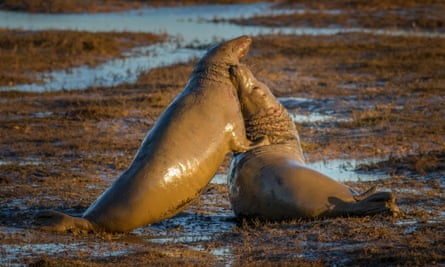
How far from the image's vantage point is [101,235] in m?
8.02

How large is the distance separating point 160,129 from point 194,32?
2159 centimetres

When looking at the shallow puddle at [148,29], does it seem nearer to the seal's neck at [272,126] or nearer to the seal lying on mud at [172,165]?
the seal's neck at [272,126]

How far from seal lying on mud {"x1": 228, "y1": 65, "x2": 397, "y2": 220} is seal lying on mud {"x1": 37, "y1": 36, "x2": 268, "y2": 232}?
0.31 meters

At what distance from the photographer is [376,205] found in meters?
8.29

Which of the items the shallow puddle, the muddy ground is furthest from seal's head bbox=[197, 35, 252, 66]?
the shallow puddle

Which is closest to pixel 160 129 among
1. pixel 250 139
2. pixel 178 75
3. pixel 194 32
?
pixel 250 139

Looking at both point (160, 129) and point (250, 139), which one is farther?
point (250, 139)

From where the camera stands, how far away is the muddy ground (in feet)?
24.4

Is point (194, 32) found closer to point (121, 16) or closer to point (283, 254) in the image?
point (121, 16)

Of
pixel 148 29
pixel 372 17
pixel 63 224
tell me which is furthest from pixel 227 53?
pixel 372 17

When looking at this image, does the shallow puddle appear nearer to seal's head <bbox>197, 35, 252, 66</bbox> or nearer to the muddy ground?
the muddy ground

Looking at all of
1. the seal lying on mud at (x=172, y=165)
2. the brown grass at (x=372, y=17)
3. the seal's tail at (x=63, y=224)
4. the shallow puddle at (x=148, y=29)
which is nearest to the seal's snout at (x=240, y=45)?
the seal lying on mud at (x=172, y=165)

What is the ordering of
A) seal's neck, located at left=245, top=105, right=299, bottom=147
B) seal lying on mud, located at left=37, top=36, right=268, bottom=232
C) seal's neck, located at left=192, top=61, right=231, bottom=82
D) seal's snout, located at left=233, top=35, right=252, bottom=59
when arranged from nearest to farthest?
seal lying on mud, located at left=37, top=36, right=268, bottom=232
seal's neck, located at left=192, top=61, right=231, bottom=82
seal's snout, located at left=233, top=35, right=252, bottom=59
seal's neck, located at left=245, top=105, right=299, bottom=147

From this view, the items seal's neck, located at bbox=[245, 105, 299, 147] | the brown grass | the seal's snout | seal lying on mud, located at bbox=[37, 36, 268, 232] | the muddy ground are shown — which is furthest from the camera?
the brown grass
